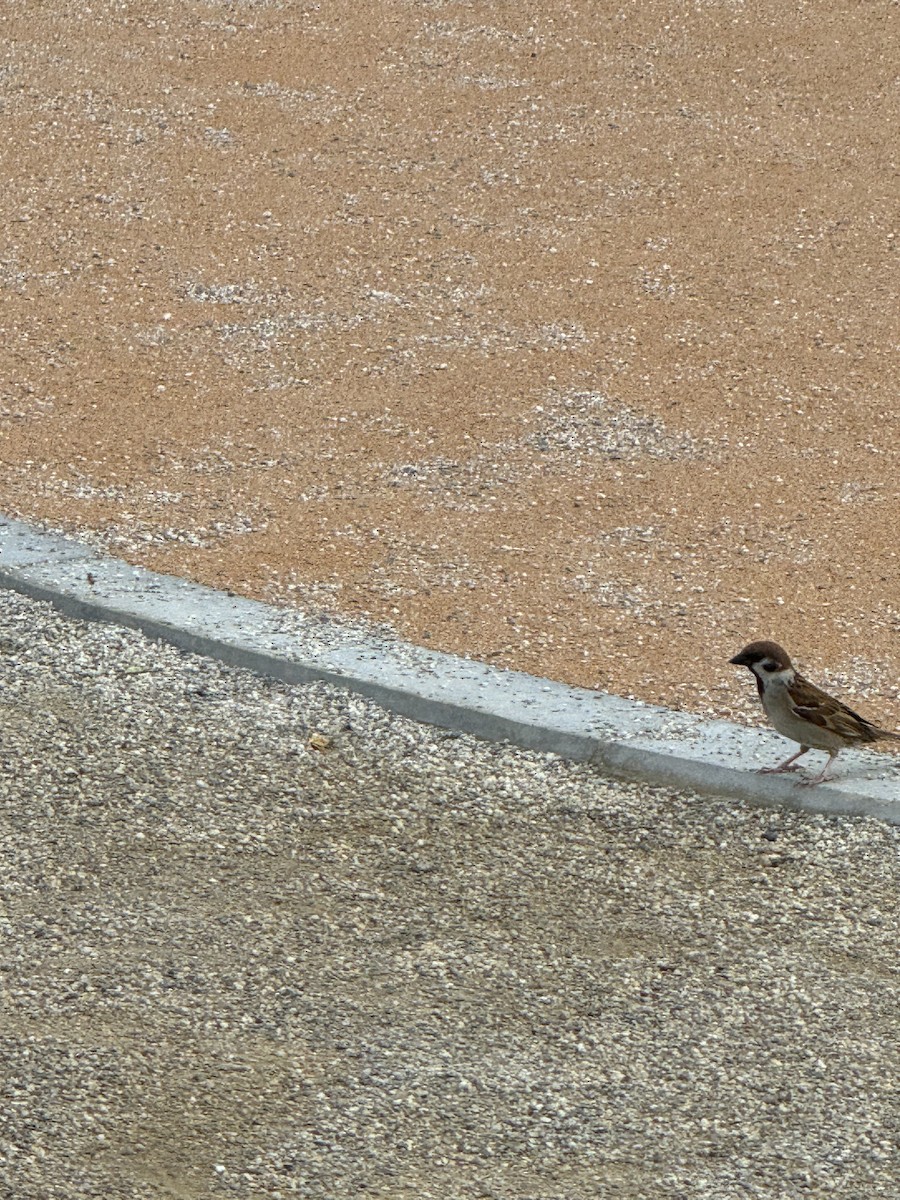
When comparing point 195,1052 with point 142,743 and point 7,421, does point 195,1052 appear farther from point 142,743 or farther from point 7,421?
point 7,421

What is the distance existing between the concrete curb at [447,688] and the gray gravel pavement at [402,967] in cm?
9

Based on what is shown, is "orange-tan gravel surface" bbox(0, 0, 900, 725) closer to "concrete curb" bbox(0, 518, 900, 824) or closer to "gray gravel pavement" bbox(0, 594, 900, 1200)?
"concrete curb" bbox(0, 518, 900, 824)

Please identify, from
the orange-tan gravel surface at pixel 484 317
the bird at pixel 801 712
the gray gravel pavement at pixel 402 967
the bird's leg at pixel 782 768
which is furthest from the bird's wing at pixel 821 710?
the orange-tan gravel surface at pixel 484 317

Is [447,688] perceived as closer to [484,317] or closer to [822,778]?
[822,778]

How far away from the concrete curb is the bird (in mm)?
128

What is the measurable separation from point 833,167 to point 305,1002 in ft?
25.1

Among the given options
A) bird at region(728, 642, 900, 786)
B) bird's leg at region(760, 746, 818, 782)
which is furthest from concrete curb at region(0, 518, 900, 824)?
bird at region(728, 642, 900, 786)

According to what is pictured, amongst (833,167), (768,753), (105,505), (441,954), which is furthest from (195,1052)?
(833,167)

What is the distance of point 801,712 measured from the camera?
4871mm

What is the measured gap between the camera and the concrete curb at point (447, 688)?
5.05m

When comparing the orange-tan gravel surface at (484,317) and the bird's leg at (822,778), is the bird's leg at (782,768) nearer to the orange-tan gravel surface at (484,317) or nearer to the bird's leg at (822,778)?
the bird's leg at (822,778)

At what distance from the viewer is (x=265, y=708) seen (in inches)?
213

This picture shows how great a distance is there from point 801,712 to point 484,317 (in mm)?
4259

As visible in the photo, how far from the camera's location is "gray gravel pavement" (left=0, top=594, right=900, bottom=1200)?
3578 mm
